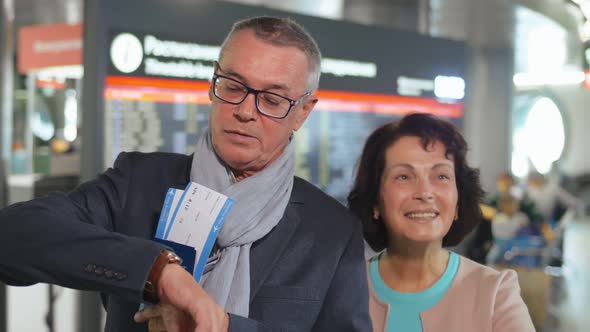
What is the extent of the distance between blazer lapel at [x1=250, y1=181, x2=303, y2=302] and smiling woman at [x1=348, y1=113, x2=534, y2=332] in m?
0.48

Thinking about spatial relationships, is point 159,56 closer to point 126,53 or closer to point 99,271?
point 126,53

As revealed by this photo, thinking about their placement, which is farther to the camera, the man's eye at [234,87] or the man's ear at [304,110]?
the man's ear at [304,110]

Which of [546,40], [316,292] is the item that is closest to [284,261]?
[316,292]

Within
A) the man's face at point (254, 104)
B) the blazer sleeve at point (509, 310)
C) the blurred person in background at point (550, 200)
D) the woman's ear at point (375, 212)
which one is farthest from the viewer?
the blurred person in background at point (550, 200)

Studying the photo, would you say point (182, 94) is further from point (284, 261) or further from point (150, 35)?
point (284, 261)

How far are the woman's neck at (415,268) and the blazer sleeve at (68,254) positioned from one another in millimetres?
909

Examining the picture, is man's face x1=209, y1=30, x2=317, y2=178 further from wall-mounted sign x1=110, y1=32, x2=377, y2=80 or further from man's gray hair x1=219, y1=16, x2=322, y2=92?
wall-mounted sign x1=110, y1=32, x2=377, y2=80

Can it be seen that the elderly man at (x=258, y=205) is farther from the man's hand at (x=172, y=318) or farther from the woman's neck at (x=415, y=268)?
the woman's neck at (x=415, y=268)

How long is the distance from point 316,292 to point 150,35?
320 centimetres

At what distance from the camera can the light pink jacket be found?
166 centimetres

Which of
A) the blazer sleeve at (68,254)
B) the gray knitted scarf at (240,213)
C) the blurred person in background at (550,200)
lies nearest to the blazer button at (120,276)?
the blazer sleeve at (68,254)

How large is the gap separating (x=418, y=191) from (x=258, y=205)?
571 mm

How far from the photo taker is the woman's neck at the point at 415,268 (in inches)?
71.4

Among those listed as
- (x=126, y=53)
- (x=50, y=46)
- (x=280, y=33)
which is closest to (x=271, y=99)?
(x=280, y=33)
